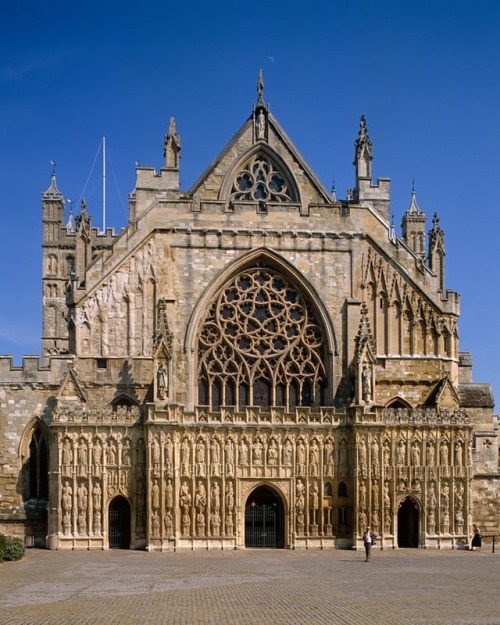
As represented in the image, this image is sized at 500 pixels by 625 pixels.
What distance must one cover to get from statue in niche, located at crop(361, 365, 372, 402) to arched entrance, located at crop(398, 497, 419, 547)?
15.4 feet

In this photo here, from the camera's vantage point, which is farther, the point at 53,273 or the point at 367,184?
the point at 53,273

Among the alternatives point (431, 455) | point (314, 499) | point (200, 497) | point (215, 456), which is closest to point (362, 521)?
point (314, 499)

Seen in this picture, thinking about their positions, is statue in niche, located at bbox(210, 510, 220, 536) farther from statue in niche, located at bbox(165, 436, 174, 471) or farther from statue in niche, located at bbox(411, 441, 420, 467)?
statue in niche, located at bbox(411, 441, 420, 467)

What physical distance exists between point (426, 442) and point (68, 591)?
68.4 ft

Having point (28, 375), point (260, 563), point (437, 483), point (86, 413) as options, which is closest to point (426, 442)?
point (437, 483)

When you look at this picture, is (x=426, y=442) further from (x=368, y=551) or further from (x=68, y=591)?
(x=68, y=591)

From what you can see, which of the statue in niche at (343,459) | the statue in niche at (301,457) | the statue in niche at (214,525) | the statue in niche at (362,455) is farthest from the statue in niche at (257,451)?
the statue in niche at (362,455)

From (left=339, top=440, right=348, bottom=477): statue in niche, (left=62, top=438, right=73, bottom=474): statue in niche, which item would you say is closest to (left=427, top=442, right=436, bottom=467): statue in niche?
(left=339, top=440, right=348, bottom=477): statue in niche

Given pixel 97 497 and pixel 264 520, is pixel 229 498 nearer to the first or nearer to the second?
pixel 264 520

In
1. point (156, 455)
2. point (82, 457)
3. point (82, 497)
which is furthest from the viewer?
point (82, 457)

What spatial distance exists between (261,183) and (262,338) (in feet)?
24.6

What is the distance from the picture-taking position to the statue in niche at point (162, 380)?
43.6m

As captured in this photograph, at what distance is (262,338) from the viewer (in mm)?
46938

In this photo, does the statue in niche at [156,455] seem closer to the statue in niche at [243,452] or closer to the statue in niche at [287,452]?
the statue in niche at [243,452]
